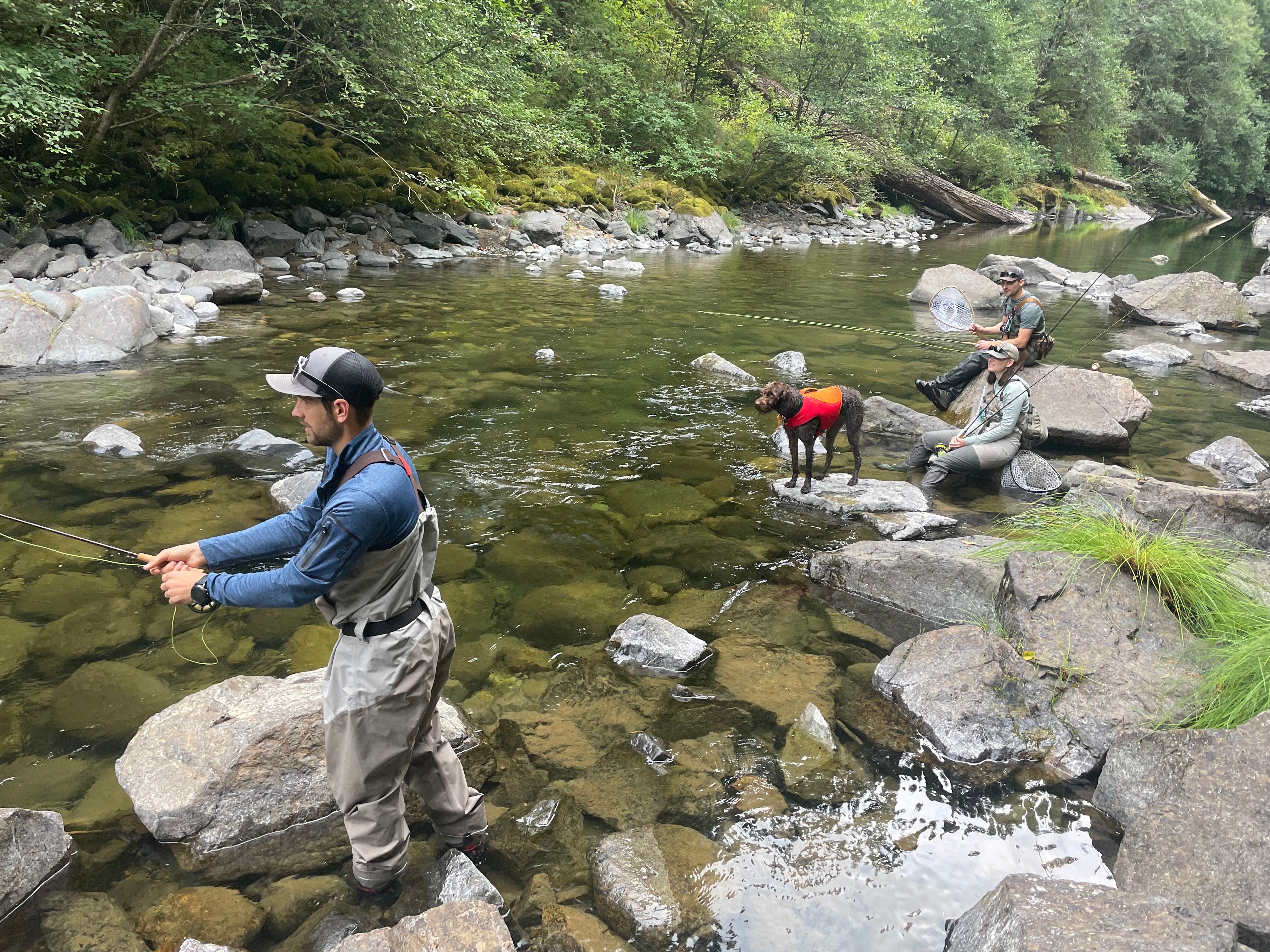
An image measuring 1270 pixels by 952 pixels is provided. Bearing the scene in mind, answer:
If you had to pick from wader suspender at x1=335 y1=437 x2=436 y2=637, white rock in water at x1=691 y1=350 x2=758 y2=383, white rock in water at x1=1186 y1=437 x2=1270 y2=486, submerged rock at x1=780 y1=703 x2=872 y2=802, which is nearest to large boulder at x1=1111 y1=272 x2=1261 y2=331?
white rock in water at x1=1186 y1=437 x2=1270 y2=486

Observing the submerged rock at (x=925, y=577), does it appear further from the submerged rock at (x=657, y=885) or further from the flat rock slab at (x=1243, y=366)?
the flat rock slab at (x=1243, y=366)

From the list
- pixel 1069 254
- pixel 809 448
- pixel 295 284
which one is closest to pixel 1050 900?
pixel 809 448

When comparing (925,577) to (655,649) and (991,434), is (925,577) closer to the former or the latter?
(655,649)

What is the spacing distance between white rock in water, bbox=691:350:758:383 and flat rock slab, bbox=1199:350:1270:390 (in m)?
9.12

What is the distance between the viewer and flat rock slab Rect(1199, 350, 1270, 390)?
44.6 feet

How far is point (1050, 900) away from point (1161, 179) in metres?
67.9

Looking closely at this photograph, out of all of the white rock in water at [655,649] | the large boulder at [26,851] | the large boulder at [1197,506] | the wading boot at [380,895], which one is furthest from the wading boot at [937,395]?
the large boulder at [26,851]

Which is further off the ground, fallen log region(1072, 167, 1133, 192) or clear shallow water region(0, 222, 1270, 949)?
clear shallow water region(0, 222, 1270, 949)

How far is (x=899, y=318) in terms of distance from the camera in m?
17.4

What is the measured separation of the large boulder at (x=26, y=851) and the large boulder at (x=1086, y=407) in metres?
9.73

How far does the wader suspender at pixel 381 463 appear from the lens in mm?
2826

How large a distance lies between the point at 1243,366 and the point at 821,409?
11248 millimetres

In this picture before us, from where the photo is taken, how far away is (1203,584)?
15.8 feet

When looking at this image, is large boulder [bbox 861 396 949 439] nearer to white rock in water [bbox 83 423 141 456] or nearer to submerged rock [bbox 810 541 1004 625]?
submerged rock [bbox 810 541 1004 625]
